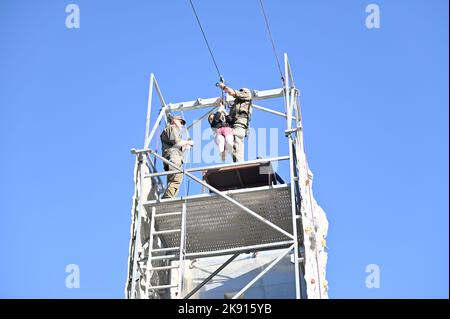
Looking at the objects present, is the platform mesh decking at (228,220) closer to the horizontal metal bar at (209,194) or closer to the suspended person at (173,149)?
the horizontal metal bar at (209,194)

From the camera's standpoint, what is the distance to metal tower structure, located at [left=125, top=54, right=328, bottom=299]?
14.2 metres

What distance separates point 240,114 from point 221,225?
2357 millimetres

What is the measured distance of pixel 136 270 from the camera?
14328 millimetres

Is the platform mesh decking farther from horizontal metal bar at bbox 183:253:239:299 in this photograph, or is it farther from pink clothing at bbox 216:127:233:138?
pink clothing at bbox 216:127:233:138

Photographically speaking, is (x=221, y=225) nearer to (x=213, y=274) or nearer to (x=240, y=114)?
(x=213, y=274)

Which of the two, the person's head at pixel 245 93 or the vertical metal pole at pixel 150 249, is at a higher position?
the person's head at pixel 245 93

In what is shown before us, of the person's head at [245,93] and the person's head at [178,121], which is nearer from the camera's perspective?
the person's head at [245,93]

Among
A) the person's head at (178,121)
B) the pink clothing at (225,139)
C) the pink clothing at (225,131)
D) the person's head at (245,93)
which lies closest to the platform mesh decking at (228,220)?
the pink clothing at (225,139)

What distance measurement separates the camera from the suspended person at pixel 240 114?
16125 millimetres

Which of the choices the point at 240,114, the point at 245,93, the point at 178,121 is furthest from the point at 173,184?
the point at 245,93

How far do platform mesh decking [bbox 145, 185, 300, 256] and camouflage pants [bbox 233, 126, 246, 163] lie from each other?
125 centimetres

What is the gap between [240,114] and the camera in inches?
646

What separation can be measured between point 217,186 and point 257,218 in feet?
4.08
